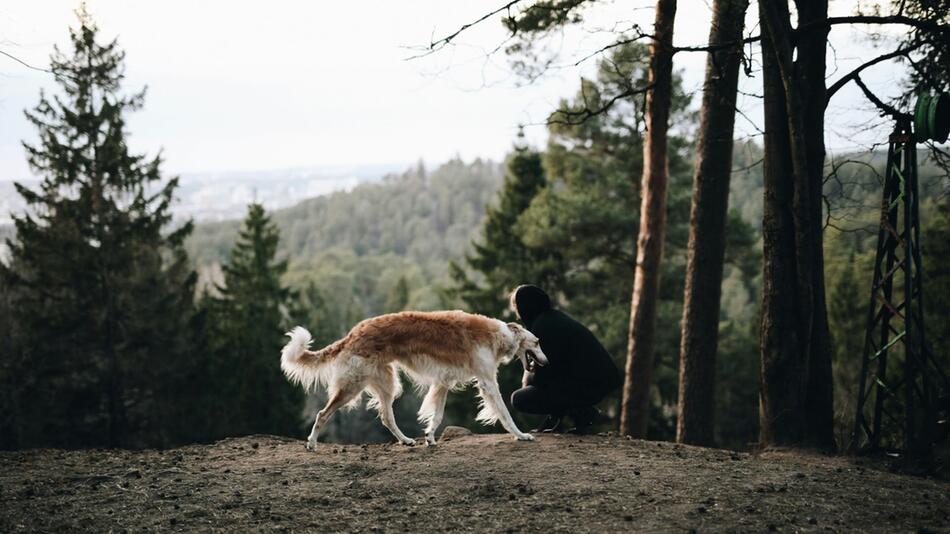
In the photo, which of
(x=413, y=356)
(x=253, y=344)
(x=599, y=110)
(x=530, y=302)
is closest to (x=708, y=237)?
(x=599, y=110)

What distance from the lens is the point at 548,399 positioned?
808 cm

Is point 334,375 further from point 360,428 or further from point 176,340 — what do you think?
point 360,428

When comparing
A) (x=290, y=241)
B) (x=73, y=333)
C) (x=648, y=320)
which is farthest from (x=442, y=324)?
(x=290, y=241)

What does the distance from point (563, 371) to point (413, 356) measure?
1479 millimetres

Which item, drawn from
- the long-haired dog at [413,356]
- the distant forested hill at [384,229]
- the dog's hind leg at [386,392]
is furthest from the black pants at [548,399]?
the distant forested hill at [384,229]

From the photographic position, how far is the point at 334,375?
7.96 meters

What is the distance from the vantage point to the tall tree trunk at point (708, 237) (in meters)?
9.77

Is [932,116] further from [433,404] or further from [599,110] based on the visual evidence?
[433,404]

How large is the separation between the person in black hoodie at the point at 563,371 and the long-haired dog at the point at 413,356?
0.46 feet

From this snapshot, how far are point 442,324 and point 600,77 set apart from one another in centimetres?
1737

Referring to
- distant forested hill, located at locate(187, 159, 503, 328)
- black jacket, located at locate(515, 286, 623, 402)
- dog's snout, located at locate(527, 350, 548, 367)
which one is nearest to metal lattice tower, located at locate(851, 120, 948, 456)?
black jacket, located at locate(515, 286, 623, 402)

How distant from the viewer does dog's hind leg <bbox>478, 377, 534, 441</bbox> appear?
25.5 feet

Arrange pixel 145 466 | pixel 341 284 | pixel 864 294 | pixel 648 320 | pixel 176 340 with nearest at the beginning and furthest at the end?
1. pixel 145 466
2. pixel 648 320
3. pixel 176 340
4. pixel 864 294
5. pixel 341 284

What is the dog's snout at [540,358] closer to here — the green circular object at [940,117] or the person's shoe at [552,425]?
the person's shoe at [552,425]
